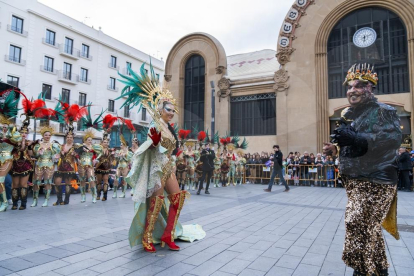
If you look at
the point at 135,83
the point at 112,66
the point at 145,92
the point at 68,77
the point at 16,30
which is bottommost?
the point at 145,92

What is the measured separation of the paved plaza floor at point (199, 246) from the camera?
12.2ft

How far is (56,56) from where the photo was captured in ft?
109

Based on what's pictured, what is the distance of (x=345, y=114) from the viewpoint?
136 inches

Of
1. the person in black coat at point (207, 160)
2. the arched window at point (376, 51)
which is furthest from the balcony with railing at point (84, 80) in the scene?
the arched window at point (376, 51)

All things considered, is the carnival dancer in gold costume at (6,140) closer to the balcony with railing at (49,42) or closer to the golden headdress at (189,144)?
the golden headdress at (189,144)

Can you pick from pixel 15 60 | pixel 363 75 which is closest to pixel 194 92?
pixel 15 60

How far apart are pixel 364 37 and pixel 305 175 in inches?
448

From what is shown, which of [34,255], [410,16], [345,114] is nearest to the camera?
[345,114]

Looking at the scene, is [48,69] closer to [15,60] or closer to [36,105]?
[15,60]

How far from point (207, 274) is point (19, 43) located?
34513 millimetres

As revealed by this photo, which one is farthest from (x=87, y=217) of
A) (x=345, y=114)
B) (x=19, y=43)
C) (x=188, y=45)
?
(x=19, y=43)

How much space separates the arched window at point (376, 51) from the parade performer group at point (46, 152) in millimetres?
17478

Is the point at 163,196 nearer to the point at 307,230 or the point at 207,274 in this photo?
the point at 207,274

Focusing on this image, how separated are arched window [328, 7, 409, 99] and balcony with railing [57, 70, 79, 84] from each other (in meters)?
28.9
